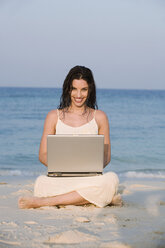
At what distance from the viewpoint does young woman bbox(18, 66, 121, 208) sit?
14.4ft

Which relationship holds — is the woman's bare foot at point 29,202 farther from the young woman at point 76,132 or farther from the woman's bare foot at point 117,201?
the woman's bare foot at point 117,201

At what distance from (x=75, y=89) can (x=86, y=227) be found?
5.22ft

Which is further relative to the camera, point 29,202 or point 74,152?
point 29,202

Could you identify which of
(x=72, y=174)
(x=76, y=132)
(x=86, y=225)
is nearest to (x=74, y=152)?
(x=72, y=174)

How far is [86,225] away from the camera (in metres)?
3.64

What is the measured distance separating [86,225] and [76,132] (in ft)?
4.06

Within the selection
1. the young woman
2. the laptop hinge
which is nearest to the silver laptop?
the laptop hinge

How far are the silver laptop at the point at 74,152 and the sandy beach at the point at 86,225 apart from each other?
0.41 meters

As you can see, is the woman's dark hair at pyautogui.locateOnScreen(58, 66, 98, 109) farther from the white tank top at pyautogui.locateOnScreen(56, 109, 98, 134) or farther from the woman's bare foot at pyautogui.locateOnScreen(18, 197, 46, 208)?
the woman's bare foot at pyautogui.locateOnScreen(18, 197, 46, 208)

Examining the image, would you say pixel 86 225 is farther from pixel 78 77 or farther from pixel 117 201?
pixel 78 77

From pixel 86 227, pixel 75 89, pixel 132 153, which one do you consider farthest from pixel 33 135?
pixel 86 227

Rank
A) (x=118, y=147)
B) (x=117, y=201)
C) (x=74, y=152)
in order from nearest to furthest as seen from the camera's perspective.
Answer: (x=74, y=152) < (x=117, y=201) < (x=118, y=147)

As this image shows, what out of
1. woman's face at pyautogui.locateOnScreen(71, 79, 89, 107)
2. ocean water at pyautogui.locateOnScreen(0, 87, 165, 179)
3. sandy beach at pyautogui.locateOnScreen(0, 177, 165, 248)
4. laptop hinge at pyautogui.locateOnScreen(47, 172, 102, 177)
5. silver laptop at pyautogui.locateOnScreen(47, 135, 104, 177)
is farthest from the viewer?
ocean water at pyautogui.locateOnScreen(0, 87, 165, 179)

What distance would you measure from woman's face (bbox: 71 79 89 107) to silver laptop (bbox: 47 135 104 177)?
63cm
